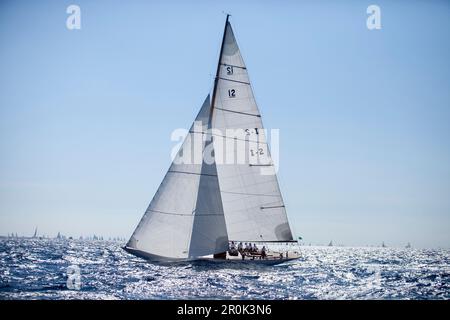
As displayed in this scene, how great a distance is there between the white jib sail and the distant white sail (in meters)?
1.30

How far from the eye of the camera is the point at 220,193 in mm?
35625

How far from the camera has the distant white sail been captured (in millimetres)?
35938

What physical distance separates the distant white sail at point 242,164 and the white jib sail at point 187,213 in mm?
1296

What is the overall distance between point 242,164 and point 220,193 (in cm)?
276

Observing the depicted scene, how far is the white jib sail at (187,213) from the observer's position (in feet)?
108

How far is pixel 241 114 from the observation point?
A: 36219mm

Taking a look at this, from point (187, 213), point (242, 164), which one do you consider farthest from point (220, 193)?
point (187, 213)

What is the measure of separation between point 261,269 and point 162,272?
8.33 metres

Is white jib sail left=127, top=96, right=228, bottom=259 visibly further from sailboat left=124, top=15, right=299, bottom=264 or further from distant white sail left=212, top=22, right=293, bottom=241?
distant white sail left=212, top=22, right=293, bottom=241

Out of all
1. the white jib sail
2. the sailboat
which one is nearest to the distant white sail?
the sailboat

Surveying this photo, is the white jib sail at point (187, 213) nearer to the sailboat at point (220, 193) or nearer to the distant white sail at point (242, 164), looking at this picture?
the sailboat at point (220, 193)

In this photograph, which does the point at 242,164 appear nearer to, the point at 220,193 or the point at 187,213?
the point at 220,193
